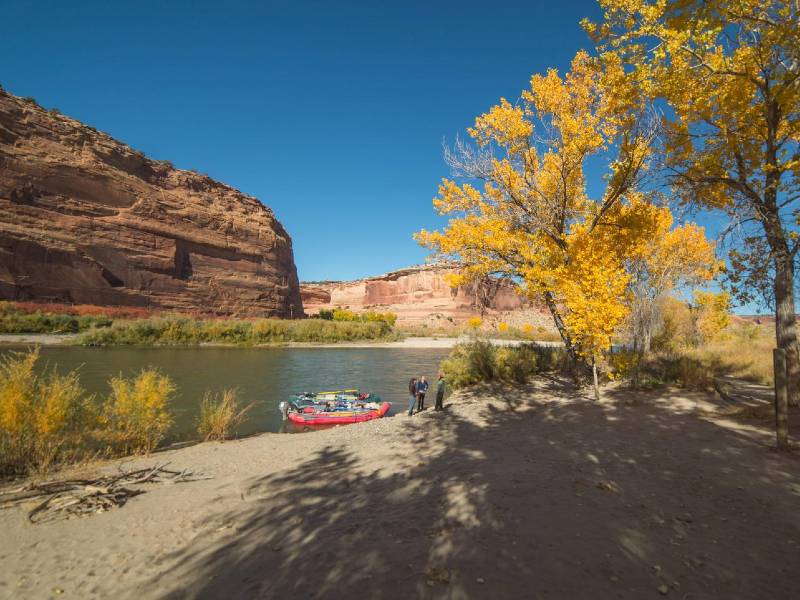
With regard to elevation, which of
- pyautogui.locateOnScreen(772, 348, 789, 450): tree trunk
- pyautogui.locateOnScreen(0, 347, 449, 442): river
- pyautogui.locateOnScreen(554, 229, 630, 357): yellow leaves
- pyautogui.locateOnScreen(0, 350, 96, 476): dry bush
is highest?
pyautogui.locateOnScreen(554, 229, 630, 357): yellow leaves

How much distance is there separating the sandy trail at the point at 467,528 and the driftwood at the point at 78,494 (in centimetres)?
20

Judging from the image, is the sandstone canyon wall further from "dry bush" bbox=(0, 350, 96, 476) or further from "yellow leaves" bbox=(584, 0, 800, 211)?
"yellow leaves" bbox=(584, 0, 800, 211)

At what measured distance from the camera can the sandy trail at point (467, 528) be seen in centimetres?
292

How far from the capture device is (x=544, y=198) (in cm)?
1129

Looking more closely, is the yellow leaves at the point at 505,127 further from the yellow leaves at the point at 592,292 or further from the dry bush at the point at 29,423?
the dry bush at the point at 29,423

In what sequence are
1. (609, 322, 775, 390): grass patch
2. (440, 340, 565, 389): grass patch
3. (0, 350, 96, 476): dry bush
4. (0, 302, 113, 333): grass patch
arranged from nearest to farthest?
(0, 350, 96, 476): dry bush → (609, 322, 775, 390): grass patch → (440, 340, 565, 389): grass patch → (0, 302, 113, 333): grass patch

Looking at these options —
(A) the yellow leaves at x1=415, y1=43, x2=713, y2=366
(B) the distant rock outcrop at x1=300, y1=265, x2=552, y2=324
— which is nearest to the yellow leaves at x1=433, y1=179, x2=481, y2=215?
(A) the yellow leaves at x1=415, y1=43, x2=713, y2=366

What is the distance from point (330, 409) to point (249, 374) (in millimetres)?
12072

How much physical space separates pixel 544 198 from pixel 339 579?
10826 mm

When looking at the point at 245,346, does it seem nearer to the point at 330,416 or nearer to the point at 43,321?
the point at 43,321

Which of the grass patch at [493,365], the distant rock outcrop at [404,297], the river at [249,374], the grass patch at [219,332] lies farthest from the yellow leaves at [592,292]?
the distant rock outcrop at [404,297]

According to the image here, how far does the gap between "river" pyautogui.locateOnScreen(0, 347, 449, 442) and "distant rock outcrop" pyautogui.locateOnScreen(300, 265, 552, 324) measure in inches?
2116

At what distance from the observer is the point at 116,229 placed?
47781 mm

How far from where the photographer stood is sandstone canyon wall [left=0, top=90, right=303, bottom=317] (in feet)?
133
